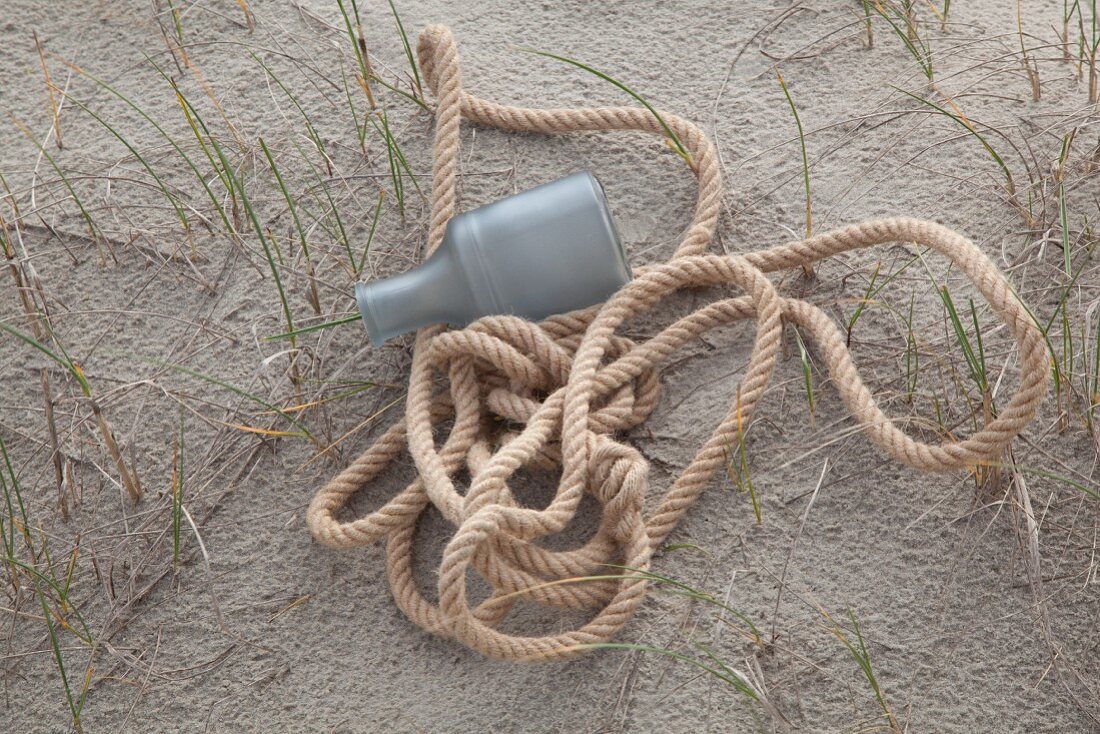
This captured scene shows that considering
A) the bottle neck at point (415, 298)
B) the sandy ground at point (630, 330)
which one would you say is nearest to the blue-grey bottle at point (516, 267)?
the bottle neck at point (415, 298)

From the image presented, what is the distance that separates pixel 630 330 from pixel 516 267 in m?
0.26

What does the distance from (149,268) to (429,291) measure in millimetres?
639

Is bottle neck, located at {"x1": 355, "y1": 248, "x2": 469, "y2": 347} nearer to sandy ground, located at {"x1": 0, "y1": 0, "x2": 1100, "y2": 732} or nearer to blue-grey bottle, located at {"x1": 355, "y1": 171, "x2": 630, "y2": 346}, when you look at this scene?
blue-grey bottle, located at {"x1": 355, "y1": 171, "x2": 630, "y2": 346}

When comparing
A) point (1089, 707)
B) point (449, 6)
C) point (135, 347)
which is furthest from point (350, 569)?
point (449, 6)

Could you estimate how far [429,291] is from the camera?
6.20 ft

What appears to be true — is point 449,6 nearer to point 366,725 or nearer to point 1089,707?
point 366,725

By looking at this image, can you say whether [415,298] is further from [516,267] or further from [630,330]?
[630,330]

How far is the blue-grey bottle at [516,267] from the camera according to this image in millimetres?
1854

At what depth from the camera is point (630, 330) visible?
200 cm

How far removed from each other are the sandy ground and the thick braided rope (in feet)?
0.23

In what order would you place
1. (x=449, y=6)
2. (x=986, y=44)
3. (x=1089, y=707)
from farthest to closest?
(x=449, y=6)
(x=986, y=44)
(x=1089, y=707)

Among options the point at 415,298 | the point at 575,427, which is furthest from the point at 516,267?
the point at 575,427

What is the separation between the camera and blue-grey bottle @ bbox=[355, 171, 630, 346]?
A: 1.85 metres

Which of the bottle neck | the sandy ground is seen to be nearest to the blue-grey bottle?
the bottle neck
